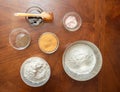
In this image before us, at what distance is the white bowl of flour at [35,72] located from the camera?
1.04 m

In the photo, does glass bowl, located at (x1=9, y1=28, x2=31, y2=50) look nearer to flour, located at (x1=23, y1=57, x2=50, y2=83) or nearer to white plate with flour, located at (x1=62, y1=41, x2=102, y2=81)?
flour, located at (x1=23, y1=57, x2=50, y2=83)

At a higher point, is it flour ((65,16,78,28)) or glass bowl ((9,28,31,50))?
flour ((65,16,78,28))

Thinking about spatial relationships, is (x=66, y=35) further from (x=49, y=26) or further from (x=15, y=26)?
(x=15, y=26)

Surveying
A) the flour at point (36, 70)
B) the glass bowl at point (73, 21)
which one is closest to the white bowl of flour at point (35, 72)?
the flour at point (36, 70)

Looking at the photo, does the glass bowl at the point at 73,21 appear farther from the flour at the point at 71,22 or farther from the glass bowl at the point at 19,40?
the glass bowl at the point at 19,40

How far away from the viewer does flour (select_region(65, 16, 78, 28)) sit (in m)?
1.13

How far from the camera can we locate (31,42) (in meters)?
1.09

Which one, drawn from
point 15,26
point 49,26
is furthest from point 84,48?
point 15,26

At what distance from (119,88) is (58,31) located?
0.37 metres

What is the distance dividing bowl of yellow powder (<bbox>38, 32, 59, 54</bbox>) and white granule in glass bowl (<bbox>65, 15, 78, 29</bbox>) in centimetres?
8

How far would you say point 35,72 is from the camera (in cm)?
104

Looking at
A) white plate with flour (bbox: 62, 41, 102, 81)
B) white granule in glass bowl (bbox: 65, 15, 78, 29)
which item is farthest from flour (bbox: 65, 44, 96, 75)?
white granule in glass bowl (bbox: 65, 15, 78, 29)

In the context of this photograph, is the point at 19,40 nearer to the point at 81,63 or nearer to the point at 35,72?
the point at 35,72

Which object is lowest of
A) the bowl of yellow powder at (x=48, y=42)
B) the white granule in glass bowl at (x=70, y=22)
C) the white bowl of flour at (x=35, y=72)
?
the white bowl of flour at (x=35, y=72)
